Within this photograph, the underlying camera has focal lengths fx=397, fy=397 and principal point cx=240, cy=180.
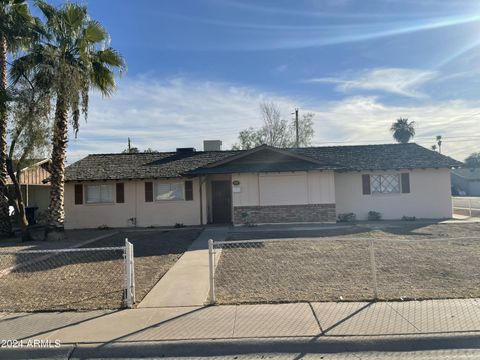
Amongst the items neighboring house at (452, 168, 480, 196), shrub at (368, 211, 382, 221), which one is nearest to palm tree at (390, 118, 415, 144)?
neighboring house at (452, 168, 480, 196)

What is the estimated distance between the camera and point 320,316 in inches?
227

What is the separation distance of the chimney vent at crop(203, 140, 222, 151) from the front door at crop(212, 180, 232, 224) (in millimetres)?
4728

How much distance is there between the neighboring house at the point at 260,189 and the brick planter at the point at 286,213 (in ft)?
0.16

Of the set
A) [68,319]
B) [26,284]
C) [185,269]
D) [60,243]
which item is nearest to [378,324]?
[68,319]

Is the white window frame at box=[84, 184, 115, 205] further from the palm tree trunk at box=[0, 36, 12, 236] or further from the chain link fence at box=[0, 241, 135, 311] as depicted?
the chain link fence at box=[0, 241, 135, 311]

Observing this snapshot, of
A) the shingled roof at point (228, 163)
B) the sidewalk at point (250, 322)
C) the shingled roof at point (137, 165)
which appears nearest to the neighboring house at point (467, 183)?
the shingled roof at point (228, 163)

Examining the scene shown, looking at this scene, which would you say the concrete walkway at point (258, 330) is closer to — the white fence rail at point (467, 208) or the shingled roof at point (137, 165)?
the shingled roof at point (137, 165)

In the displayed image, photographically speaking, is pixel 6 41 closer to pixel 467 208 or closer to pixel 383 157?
pixel 383 157

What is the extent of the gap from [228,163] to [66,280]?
12.0 meters

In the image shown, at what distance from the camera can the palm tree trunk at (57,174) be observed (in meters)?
15.6

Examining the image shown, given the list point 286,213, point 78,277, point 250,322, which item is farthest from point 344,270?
point 286,213

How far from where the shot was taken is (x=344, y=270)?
8.80 metres

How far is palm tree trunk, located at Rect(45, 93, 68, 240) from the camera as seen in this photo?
1563 centimetres

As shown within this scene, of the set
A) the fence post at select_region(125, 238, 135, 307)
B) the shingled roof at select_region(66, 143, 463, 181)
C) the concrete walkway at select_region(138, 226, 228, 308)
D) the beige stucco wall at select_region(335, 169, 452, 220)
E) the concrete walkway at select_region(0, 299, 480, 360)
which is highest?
the shingled roof at select_region(66, 143, 463, 181)
